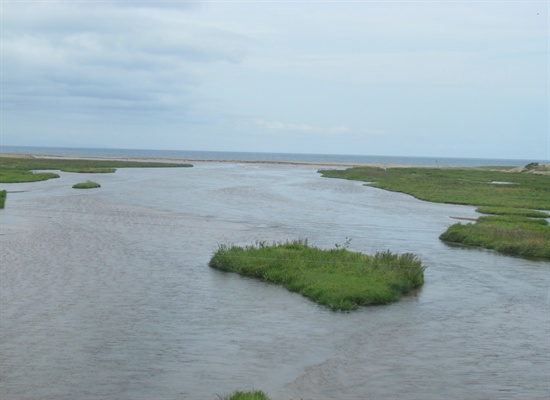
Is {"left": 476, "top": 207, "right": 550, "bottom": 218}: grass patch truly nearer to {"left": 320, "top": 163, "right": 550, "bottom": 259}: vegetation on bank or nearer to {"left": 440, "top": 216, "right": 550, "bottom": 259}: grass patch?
{"left": 320, "top": 163, "right": 550, "bottom": 259}: vegetation on bank

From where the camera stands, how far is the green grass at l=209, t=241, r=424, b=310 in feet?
75.8

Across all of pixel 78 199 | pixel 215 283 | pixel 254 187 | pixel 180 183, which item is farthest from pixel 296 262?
pixel 180 183

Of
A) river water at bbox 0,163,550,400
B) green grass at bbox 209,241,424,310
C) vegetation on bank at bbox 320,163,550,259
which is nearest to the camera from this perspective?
river water at bbox 0,163,550,400

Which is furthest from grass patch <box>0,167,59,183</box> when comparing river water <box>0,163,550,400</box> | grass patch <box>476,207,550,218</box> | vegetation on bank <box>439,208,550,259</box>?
vegetation on bank <box>439,208,550,259</box>

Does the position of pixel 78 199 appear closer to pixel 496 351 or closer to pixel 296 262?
pixel 296 262

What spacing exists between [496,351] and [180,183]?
6866cm

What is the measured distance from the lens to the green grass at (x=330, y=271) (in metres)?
23.1

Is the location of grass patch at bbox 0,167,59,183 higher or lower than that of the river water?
higher

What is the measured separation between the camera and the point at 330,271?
2589 cm

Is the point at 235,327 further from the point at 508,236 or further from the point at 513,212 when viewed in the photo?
the point at 513,212

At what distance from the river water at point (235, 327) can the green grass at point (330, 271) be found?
0.59 metres

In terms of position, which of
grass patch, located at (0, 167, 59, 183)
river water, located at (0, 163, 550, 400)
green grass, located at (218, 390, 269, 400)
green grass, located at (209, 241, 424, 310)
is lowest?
river water, located at (0, 163, 550, 400)

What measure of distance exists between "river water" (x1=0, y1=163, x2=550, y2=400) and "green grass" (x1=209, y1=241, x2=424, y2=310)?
588 mm

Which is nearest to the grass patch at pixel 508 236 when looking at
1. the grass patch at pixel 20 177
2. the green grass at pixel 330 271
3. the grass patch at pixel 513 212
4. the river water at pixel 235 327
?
the river water at pixel 235 327
